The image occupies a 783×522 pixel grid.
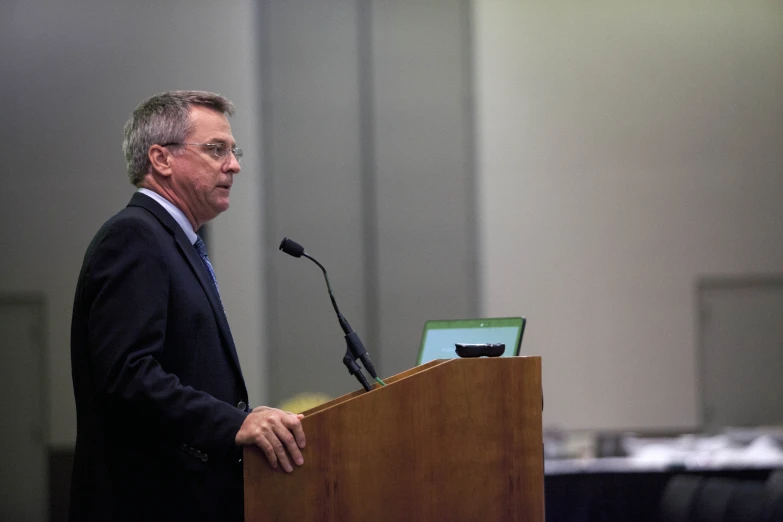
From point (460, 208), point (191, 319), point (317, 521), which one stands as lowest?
point (317, 521)

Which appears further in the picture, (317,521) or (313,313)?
(313,313)

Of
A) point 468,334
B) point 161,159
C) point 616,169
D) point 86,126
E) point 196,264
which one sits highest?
point 86,126

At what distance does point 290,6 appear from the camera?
16.9ft

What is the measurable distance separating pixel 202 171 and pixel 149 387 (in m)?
0.57

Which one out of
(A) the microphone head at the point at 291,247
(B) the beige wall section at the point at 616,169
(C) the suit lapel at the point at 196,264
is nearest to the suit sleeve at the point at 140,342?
(C) the suit lapel at the point at 196,264

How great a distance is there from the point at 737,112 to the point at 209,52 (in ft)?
10.3

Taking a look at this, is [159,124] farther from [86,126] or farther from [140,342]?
[86,126]

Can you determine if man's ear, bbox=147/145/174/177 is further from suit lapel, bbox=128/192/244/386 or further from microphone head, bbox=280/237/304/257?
microphone head, bbox=280/237/304/257

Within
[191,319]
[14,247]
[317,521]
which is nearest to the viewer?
[317,521]

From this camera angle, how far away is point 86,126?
5098 millimetres

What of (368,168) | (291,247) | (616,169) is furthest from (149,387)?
(616,169)

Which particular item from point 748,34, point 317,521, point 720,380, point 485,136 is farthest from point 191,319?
point 748,34

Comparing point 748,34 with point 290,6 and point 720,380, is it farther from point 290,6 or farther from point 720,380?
point 290,6

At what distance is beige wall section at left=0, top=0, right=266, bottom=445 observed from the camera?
5.07 m
